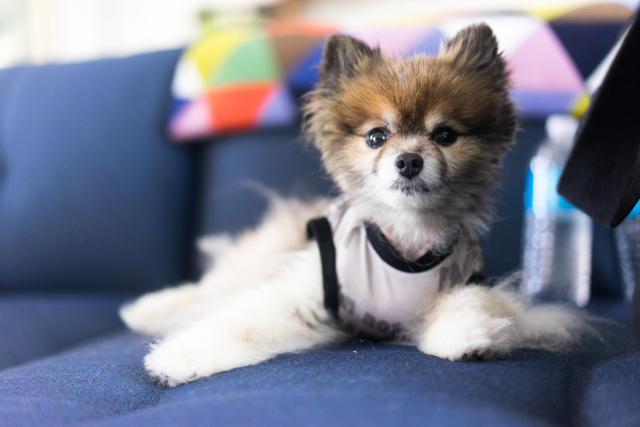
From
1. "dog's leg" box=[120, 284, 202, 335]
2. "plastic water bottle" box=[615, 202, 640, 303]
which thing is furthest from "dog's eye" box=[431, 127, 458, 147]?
"plastic water bottle" box=[615, 202, 640, 303]

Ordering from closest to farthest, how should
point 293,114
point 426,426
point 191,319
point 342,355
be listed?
1. point 426,426
2. point 342,355
3. point 191,319
4. point 293,114

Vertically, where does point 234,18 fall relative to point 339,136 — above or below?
above

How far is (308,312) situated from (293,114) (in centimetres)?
119

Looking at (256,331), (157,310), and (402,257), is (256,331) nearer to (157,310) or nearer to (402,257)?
(402,257)

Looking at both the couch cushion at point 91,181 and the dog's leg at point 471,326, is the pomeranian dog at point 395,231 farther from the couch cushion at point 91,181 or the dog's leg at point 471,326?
the couch cushion at point 91,181

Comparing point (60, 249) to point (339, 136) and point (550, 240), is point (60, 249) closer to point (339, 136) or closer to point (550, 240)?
point (339, 136)

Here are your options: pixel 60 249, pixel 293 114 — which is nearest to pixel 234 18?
pixel 293 114

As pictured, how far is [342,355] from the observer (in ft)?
3.47

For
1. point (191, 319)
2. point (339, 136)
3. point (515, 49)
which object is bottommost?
point (191, 319)

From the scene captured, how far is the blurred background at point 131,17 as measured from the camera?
11.4 feet

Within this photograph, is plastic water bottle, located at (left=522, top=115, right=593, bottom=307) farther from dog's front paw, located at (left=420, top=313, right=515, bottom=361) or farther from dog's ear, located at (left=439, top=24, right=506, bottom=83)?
dog's front paw, located at (left=420, top=313, right=515, bottom=361)

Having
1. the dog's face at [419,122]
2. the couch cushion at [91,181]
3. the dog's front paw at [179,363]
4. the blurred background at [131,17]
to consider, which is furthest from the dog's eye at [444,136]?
the blurred background at [131,17]

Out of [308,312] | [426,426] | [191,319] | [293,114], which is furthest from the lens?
[293,114]

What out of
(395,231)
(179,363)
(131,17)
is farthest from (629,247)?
(131,17)
